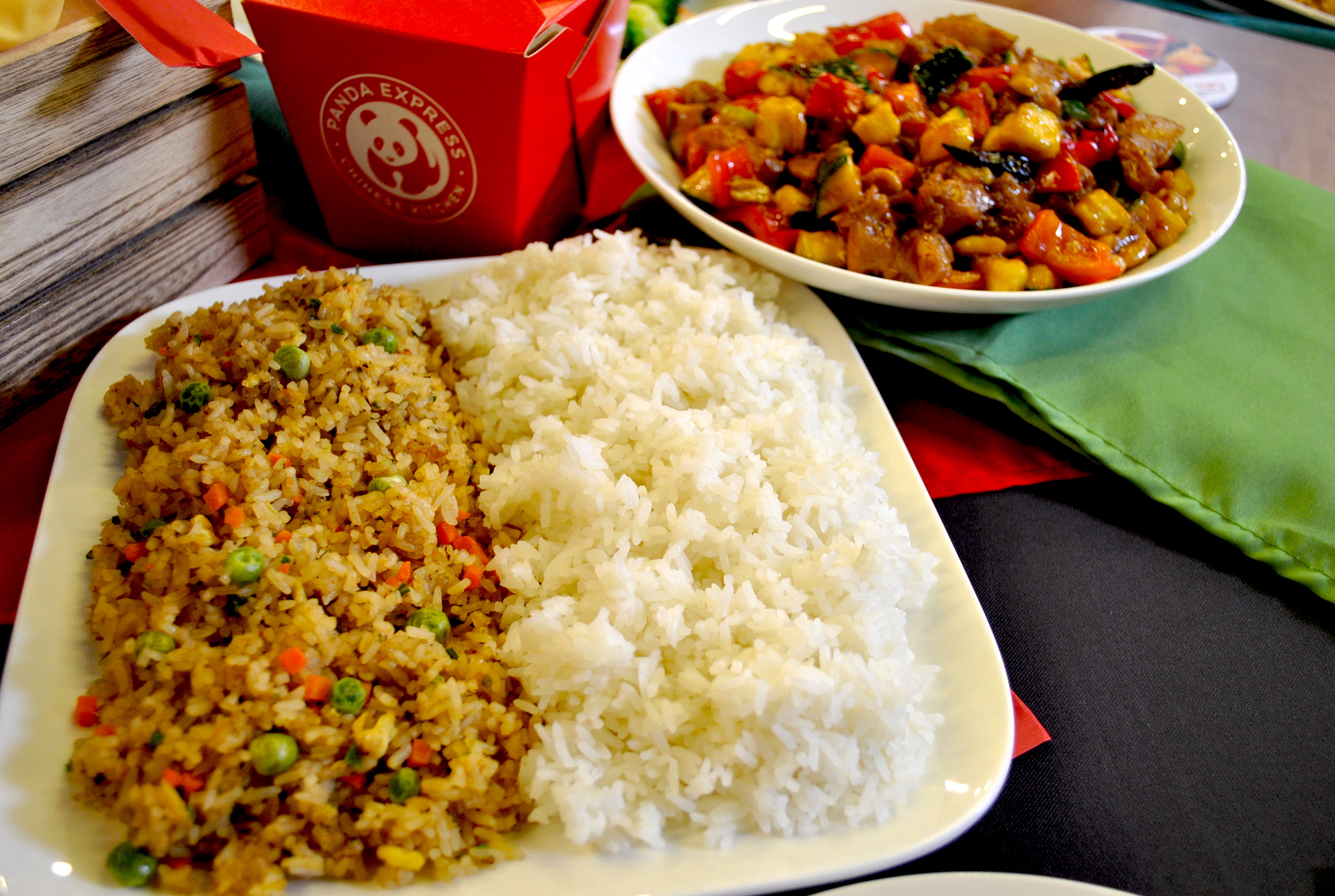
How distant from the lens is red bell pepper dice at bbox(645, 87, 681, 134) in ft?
7.79

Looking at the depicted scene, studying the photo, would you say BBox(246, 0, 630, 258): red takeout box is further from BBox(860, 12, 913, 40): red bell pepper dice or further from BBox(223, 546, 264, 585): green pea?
BBox(223, 546, 264, 585): green pea

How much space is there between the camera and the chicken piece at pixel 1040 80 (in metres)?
2.24

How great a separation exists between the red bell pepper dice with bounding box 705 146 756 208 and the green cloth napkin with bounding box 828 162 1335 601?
407 mm

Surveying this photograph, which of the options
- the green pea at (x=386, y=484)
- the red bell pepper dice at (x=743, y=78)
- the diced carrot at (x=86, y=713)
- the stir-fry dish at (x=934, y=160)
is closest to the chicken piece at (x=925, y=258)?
the stir-fry dish at (x=934, y=160)

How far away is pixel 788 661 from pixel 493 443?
32.1 inches

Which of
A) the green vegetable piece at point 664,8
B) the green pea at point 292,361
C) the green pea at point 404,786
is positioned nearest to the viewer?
the green pea at point 404,786

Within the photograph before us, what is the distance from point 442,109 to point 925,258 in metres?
1.21

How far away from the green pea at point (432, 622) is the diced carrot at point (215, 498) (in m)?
0.38

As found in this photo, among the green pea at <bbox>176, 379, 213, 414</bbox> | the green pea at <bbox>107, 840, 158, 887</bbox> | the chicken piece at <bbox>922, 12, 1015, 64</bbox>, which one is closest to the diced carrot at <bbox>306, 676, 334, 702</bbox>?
the green pea at <bbox>107, 840, 158, 887</bbox>

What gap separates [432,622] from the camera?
1346 millimetres

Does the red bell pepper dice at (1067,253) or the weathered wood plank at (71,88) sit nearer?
the weathered wood plank at (71,88)

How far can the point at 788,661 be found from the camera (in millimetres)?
1285

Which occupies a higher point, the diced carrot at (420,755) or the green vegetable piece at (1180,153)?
the green vegetable piece at (1180,153)

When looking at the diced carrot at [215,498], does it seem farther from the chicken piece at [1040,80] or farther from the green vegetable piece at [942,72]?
the chicken piece at [1040,80]
